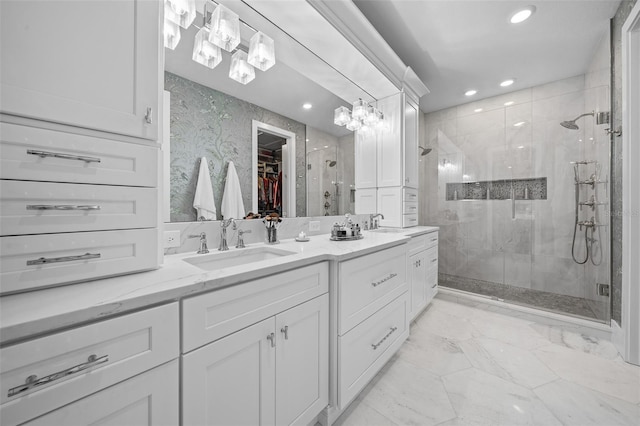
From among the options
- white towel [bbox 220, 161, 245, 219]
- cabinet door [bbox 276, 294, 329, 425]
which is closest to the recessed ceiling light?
white towel [bbox 220, 161, 245, 219]

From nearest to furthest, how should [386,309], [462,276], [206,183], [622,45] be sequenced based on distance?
[206,183]
[386,309]
[622,45]
[462,276]

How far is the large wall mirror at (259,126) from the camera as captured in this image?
51.7 inches

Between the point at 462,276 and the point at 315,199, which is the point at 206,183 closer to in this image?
the point at 315,199

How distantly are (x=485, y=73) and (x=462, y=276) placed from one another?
8.34ft

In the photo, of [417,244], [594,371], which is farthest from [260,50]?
[594,371]

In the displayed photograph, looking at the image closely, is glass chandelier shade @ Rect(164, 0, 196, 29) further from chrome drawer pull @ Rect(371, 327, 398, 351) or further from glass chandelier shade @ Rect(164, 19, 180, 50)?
chrome drawer pull @ Rect(371, 327, 398, 351)

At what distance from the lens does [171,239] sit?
47.3 inches

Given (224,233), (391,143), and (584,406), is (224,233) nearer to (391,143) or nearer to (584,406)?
(391,143)

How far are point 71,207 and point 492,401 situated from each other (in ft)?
7.14

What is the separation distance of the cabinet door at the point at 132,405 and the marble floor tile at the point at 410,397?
3.79 ft

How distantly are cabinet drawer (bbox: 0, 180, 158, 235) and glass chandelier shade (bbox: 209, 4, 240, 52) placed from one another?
0.94 metres

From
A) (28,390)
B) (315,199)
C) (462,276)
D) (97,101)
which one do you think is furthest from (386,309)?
(462,276)

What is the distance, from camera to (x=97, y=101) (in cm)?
77

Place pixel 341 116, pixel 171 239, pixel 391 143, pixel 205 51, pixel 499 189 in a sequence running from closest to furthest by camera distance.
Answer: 1. pixel 171 239
2. pixel 205 51
3. pixel 341 116
4. pixel 391 143
5. pixel 499 189
